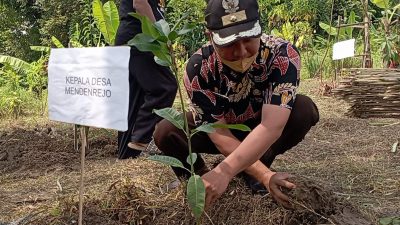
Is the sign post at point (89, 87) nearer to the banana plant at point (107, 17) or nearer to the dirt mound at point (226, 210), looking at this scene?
the dirt mound at point (226, 210)

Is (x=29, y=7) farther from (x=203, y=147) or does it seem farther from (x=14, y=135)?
(x=203, y=147)

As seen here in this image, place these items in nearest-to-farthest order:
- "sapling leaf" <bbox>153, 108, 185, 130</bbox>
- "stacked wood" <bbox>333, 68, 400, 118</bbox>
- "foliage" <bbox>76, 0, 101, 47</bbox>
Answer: "sapling leaf" <bbox>153, 108, 185, 130</bbox>, "stacked wood" <bbox>333, 68, 400, 118</bbox>, "foliage" <bbox>76, 0, 101, 47</bbox>

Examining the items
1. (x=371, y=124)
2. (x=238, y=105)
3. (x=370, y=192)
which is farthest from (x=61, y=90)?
(x=371, y=124)

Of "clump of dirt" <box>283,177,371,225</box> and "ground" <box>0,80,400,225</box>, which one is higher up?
"clump of dirt" <box>283,177,371,225</box>

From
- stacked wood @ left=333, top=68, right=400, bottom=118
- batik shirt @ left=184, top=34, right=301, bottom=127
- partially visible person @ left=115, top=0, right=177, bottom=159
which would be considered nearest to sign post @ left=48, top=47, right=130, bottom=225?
batik shirt @ left=184, top=34, right=301, bottom=127

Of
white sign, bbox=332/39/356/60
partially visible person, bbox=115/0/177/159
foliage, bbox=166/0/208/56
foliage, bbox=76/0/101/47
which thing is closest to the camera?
partially visible person, bbox=115/0/177/159

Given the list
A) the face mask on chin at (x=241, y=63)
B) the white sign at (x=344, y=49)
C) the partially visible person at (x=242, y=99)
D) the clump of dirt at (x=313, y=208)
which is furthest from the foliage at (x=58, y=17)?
the clump of dirt at (x=313, y=208)

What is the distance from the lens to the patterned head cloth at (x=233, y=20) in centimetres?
172

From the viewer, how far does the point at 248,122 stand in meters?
2.23

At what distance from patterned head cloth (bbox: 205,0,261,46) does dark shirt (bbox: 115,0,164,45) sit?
1.60 m

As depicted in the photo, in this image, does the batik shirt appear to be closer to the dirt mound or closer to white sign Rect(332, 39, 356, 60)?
the dirt mound

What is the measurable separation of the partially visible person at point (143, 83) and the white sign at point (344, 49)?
2526mm

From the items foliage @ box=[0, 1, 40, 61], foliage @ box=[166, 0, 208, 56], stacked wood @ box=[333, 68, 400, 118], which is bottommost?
foliage @ box=[0, 1, 40, 61]

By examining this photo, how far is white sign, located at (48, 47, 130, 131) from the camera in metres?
1.59
